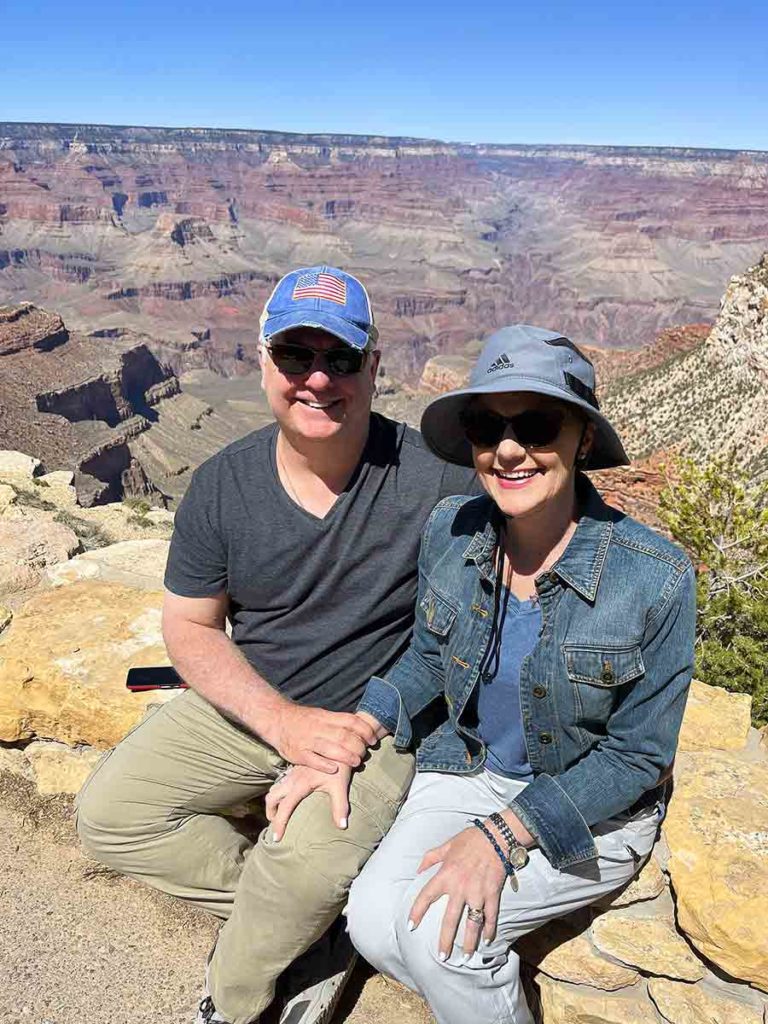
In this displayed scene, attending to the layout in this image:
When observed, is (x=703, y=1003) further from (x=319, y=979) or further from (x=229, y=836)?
(x=229, y=836)

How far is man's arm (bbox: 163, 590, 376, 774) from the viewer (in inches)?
118

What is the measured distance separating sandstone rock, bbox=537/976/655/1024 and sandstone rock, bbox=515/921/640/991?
0.10ft

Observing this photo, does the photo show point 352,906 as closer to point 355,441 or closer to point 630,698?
point 630,698

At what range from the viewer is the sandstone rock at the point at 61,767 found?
14.2 ft

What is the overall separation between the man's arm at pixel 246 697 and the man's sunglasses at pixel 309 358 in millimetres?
1003

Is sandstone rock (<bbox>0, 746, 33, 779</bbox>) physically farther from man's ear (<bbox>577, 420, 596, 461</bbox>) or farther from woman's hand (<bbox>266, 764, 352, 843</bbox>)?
man's ear (<bbox>577, 420, 596, 461</bbox>)

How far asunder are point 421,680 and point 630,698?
32.7 inches

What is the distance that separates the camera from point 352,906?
2.65 metres

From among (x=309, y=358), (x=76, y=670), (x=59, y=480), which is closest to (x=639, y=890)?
(x=309, y=358)

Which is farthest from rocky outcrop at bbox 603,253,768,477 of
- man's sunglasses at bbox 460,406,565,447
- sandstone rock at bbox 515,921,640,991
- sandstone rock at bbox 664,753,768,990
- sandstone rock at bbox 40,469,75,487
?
man's sunglasses at bbox 460,406,565,447

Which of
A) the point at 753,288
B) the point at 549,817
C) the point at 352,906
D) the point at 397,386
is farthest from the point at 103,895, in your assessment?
the point at 397,386

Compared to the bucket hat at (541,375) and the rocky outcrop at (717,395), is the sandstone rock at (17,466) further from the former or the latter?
the rocky outcrop at (717,395)

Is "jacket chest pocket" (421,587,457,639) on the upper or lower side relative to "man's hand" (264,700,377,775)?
upper

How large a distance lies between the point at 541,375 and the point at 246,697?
1770 mm
